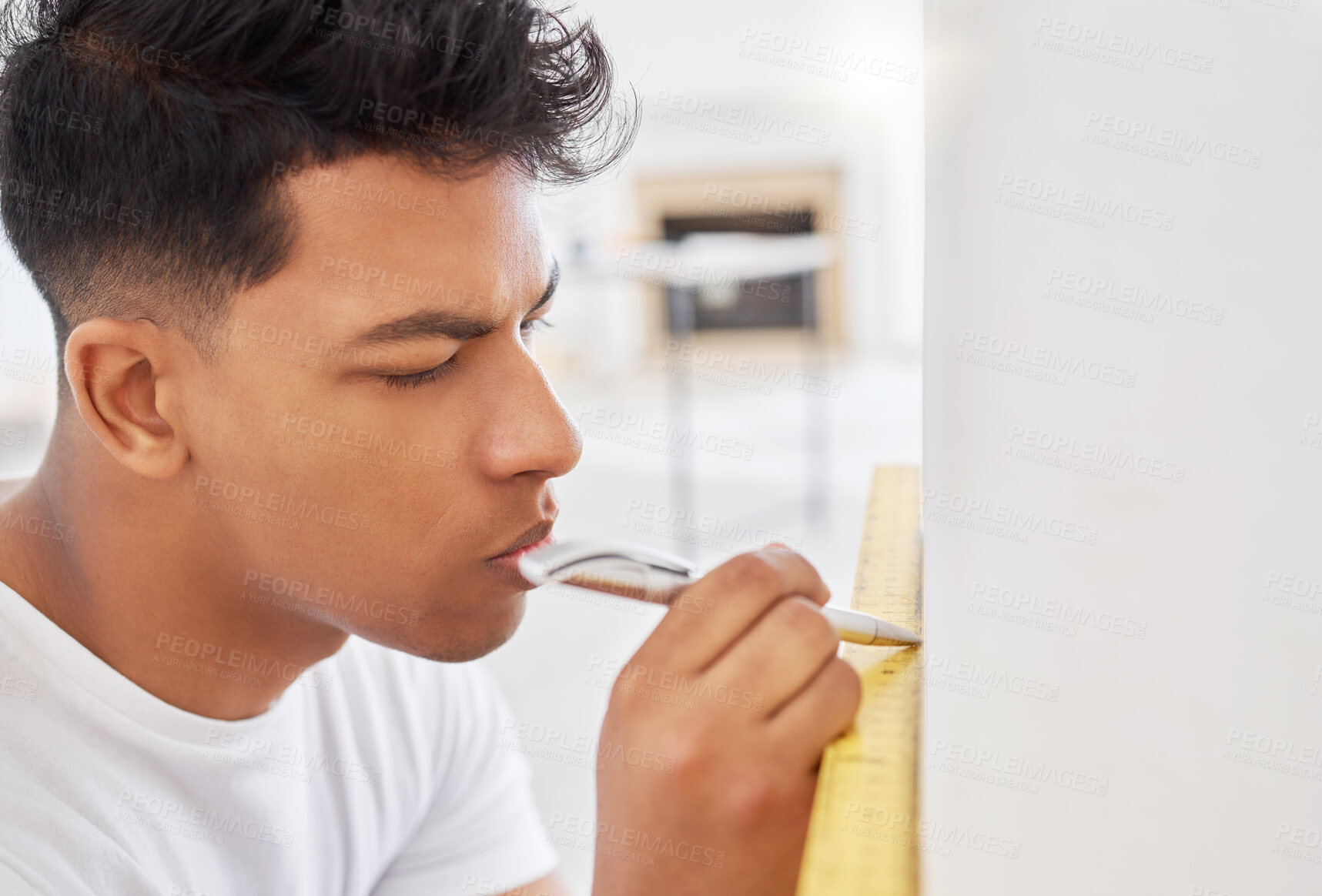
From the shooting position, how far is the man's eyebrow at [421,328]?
62 cm

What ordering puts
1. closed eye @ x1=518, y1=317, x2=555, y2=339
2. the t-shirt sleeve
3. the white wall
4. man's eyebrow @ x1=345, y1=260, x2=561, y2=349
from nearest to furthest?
the white wall
man's eyebrow @ x1=345, y1=260, x2=561, y2=349
closed eye @ x1=518, y1=317, x2=555, y2=339
the t-shirt sleeve

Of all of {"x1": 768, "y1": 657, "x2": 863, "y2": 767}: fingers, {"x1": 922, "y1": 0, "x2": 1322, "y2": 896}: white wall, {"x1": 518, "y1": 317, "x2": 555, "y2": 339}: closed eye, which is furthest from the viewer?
{"x1": 518, "y1": 317, "x2": 555, "y2": 339}: closed eye

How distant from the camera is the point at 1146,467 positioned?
0.28 m

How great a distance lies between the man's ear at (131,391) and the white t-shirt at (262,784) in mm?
138

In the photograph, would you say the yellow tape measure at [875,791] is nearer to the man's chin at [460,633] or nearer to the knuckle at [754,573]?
the knuckle at [754,573]

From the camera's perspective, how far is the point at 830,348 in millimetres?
7930

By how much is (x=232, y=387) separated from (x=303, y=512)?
0.10 metres

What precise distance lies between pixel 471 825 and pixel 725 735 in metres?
0.66

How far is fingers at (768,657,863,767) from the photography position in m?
0.40

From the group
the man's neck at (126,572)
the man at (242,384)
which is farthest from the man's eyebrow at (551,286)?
the man's neck at (126,572)

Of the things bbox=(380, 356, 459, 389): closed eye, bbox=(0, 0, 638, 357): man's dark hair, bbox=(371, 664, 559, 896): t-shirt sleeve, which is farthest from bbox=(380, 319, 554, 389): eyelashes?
bbox=(371, 664, 559, 896): t-shirt sleeve

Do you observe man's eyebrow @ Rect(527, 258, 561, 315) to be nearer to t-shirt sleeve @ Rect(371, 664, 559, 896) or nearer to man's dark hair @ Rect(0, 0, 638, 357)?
man's dark hair @ Rect(0, 0, 638, 357)

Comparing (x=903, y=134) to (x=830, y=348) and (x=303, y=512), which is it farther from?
(x=303, y=512)

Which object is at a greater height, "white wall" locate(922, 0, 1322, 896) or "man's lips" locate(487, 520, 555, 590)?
"white wall" locate(922, 0, 1322, 896)
